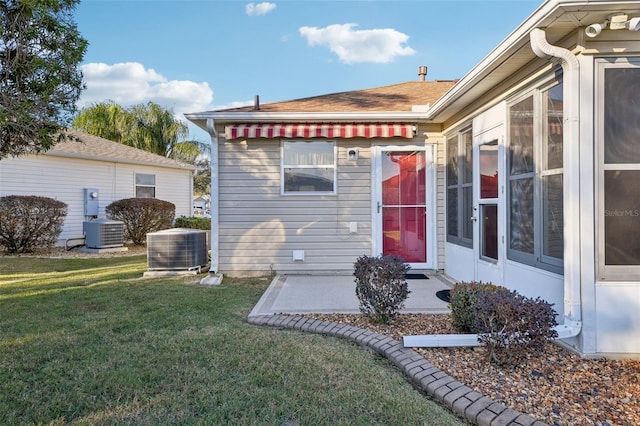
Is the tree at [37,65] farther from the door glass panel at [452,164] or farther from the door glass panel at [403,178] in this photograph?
the door glass panel at [452,164]

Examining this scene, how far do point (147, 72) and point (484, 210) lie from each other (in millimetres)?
24173

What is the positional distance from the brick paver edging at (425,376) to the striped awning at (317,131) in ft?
10.2

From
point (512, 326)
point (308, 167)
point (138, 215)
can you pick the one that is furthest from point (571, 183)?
point (138, 215)

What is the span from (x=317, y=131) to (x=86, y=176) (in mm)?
9255

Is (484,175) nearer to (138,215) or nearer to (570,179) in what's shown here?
(570,179)

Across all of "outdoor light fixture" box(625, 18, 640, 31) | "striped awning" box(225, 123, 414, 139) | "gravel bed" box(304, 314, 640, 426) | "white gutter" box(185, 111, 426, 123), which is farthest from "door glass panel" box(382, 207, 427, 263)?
"outdoor light fixture" box(625, 18, 640, 31)

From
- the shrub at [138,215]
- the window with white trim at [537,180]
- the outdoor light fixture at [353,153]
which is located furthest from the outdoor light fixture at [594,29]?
the shrub at [138,215]

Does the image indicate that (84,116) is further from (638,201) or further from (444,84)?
(638,201)

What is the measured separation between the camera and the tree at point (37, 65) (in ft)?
11.4

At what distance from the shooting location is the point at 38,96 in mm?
3744

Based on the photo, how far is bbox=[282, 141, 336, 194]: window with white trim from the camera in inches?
250

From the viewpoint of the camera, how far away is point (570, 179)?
2893 mm

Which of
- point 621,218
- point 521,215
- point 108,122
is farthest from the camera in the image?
point 108,122

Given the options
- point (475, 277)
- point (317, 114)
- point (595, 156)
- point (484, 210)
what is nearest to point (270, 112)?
point (317, 114)
